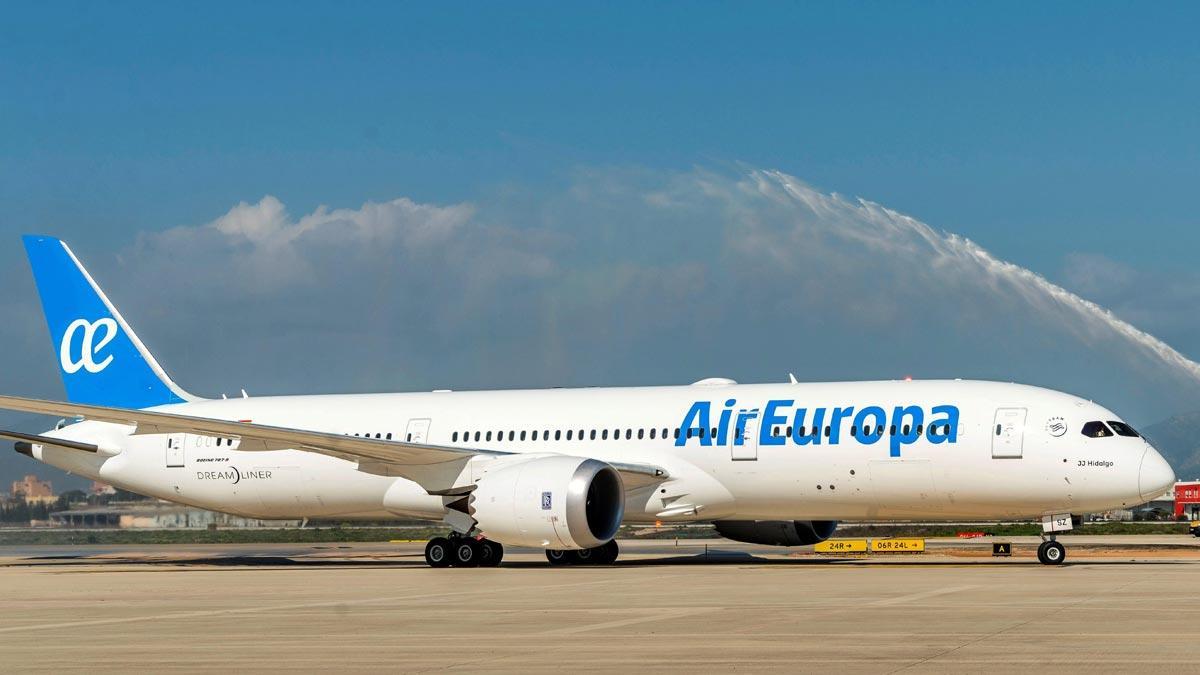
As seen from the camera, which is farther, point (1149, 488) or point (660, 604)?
point (1149, 488)

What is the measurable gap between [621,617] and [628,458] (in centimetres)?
1435

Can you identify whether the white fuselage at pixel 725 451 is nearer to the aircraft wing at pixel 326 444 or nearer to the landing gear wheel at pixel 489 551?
the aircraft wing at pixel 326 444

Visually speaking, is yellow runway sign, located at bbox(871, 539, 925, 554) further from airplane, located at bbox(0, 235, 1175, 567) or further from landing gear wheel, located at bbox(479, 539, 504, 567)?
landing gear wheel, located at bbox(479, 539, 504, 567)

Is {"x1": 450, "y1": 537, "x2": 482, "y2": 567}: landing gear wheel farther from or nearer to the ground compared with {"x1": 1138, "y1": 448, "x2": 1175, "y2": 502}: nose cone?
nearer to the ground

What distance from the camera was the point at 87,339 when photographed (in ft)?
126

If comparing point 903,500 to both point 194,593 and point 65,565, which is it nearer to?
point 194,593

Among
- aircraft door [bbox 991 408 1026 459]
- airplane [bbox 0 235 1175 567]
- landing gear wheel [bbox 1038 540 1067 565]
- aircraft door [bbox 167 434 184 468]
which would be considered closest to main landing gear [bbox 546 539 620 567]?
airplane [bbox 0 235 1175 567]

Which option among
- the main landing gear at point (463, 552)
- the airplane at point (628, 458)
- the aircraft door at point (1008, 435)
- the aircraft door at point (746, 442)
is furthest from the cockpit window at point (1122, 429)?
the main landing gear at point (463, 552)

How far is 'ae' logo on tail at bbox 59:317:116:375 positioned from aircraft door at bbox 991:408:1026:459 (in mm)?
21751

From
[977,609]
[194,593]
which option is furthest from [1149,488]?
[194,593]

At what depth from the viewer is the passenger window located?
28516mm

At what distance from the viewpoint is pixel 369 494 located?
34438 millimetres

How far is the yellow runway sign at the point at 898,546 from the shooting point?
37.4m

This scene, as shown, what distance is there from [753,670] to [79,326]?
97.8ft
